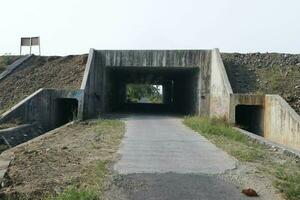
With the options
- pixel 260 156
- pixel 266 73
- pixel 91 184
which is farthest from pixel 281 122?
pixel 91 184

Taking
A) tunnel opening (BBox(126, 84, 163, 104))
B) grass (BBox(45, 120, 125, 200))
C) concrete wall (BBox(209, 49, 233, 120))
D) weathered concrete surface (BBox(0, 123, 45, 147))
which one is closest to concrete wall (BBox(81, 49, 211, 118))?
concrete wall (BBox(209, 49, 233, 120))

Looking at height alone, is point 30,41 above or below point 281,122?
above

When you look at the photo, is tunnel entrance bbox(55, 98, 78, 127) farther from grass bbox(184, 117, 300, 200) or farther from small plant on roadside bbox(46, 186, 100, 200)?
small plant on roadside bbox(46, 186, 100, 200)

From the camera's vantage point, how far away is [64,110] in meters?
23.7

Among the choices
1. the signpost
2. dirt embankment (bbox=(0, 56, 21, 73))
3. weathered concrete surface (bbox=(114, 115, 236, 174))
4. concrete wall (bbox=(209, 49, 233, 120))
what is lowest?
weathered concrete surface (bbox=(114, 115, 236, 174))

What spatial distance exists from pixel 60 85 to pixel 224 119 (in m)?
8.23

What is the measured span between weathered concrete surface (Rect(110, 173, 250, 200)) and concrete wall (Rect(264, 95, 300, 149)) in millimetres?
8182

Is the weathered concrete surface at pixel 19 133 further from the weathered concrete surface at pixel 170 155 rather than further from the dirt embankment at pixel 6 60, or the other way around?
the dirt embankment at pixel 6 60

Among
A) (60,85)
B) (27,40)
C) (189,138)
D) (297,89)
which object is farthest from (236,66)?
(27,40)

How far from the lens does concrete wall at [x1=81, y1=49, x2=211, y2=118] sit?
890 inches

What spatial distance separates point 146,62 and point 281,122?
8.39m

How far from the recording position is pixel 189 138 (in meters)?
13.5

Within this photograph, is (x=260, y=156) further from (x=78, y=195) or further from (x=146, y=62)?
(x=146, y=62)

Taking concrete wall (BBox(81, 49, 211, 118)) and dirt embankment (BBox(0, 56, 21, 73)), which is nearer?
concrete wall (BBox(81, 49, 211, 118))
